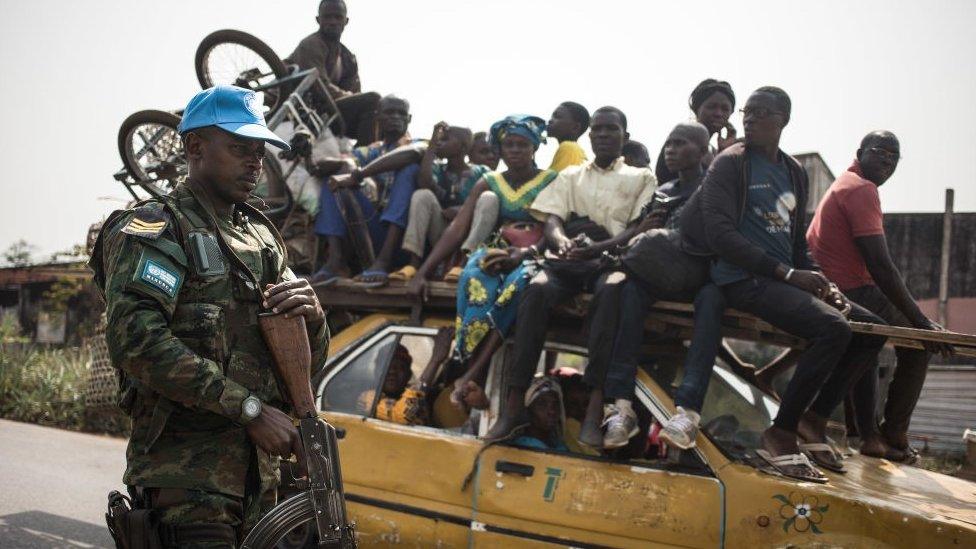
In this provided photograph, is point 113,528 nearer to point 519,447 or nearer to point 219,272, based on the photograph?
point 219,272

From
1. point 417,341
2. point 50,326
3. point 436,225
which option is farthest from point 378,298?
point 50,326

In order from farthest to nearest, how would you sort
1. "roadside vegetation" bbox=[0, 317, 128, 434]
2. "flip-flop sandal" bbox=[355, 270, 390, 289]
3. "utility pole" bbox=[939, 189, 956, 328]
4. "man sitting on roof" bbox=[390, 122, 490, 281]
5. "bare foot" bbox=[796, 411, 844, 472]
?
"utility pole" bbox=[939, 189, 956, 328] → "roadside vegetation" bbox=[0, 317, 128, 434] → "man sitting on roof" bbox=[390, 122, 490, 281] → "flip-flop sandal" bbox=[355, 270, 390, 289] → "bare foot" bbox=[796, 411, 844, 472]

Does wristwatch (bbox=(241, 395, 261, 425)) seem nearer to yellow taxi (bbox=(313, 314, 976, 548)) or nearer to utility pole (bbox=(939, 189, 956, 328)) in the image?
yellow taxi (bbox=(313, 314, 976, 548))

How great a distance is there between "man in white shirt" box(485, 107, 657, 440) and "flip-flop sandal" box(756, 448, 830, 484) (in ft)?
2.95

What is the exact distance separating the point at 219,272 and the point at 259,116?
51cm

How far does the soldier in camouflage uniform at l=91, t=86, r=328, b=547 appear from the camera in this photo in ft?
7.32

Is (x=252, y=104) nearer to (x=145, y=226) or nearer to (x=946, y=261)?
(x=145, y=226)

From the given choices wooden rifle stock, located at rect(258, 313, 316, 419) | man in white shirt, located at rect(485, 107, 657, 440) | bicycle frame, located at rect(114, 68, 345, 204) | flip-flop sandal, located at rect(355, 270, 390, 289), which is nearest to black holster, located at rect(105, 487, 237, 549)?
wooden rifle stock, located at rect(258, 313, 316, 419)

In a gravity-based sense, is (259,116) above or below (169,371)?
above

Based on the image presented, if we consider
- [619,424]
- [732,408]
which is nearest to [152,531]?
[619,424]

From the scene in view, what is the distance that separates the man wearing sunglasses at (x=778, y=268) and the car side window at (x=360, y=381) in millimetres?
1795

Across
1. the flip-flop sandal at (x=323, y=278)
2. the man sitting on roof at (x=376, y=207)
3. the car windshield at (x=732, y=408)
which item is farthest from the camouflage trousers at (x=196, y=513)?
the man sitting on roof at (x=376, y=207)

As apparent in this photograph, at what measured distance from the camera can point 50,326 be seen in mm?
17125

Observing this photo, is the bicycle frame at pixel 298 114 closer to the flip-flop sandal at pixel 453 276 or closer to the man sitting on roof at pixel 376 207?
the man sitting on roof at pixel 376 207
